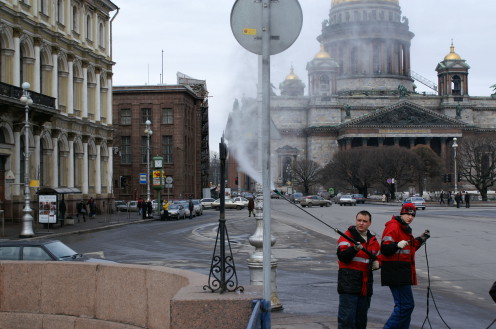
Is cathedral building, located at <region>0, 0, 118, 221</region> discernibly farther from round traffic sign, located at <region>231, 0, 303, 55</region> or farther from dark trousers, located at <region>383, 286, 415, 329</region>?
round traffic sign, located at <region>231, 0, 303, 55</region>

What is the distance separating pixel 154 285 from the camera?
337 inches

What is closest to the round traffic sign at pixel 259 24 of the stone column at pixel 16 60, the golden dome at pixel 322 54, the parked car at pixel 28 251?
the parked car at pixel 28 251

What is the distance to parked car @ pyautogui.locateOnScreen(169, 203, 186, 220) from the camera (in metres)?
52.0

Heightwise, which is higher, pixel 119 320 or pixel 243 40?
pixel 243 40

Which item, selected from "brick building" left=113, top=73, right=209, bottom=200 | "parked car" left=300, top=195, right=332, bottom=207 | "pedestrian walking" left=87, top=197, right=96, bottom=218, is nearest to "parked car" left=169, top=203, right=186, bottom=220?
"pedestrian walking" left=87, top=197, right=96, bottom=218

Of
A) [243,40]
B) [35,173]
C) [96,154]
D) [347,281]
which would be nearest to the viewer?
[243,40]

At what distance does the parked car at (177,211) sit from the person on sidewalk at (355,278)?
44.0 metres

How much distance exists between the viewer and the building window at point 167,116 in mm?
82075

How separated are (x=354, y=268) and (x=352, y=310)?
0.45m

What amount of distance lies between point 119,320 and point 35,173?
34.0 meters

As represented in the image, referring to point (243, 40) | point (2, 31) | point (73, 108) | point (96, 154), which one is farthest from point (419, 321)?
point (96, 154)

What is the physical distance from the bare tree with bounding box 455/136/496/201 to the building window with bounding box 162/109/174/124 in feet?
115

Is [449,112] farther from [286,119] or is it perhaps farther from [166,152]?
[166,152]

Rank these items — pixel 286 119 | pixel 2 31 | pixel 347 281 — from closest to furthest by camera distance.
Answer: pixel 347 281, pixel 2 31, pixel 286 119
